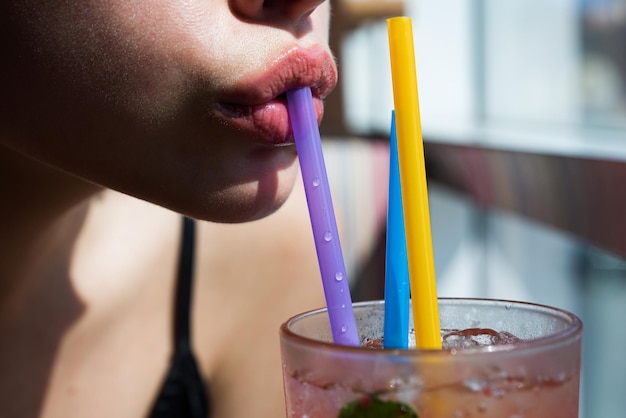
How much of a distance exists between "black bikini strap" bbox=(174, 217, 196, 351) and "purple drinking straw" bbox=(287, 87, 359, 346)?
0.53m

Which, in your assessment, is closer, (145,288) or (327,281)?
(327,281)

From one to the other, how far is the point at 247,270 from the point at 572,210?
1.54 feet

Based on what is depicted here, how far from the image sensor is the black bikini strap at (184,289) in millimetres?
1041

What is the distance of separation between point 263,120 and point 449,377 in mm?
281

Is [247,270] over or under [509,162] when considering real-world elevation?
under

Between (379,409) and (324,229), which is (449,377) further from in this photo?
(324,229)

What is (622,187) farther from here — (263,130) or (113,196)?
(113,196)

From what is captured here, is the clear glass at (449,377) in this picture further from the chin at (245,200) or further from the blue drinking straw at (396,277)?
the chin at (245,200)

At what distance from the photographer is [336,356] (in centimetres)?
38

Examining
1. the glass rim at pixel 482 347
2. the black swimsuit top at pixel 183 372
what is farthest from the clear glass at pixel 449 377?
the black swimsuit top at pixel 183 372

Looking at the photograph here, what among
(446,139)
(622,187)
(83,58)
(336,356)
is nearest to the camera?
(336,356)

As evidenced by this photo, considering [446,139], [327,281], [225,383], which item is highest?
[446,139]

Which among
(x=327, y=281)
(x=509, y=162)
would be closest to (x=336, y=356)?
(x=327, y=281)

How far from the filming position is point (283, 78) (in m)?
0.57
